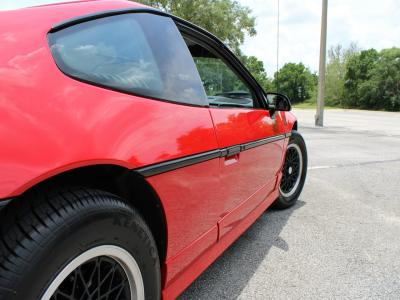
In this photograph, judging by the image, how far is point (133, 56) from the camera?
5.41ft

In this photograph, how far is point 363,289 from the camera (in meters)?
2.30

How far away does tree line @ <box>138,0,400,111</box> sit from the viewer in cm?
2042

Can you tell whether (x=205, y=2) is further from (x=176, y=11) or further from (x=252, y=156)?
(x=252, y=156)

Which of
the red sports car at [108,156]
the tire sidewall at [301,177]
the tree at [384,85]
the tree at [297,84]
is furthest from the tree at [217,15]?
the tree at [297,84]

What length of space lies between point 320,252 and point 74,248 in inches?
86.9

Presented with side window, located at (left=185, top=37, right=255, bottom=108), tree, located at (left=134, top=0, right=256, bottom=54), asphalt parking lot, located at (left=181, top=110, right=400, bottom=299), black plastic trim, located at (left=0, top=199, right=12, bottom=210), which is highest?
tree, located at (left=134, top=0, right=256, bottom=54)

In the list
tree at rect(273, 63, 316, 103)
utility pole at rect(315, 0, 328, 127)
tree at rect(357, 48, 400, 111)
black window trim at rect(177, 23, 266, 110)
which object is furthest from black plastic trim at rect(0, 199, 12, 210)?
tree at rect(273, 63, 316, 103)

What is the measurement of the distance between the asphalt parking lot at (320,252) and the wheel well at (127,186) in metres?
0.78

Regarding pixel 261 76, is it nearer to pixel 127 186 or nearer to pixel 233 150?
pixel 233 150

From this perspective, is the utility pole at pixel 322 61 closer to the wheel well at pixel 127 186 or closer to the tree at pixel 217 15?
the tree at pixel 217 15

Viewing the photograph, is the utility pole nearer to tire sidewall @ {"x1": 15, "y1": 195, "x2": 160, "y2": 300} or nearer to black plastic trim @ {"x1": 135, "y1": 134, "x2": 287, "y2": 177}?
black plastic trim @ {"x1": 135, "y1": 134, "x2": 287, "y2": 177}

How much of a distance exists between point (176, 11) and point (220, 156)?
20197 millimetres

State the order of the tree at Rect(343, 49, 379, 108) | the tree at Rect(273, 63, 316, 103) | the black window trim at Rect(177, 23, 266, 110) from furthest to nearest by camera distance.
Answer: the tree at Rect(273, 63, 316, 103)
the tree at Rect(343, 49, 379, 108)
the black window trim at Rect(177, 23, 266, 110)

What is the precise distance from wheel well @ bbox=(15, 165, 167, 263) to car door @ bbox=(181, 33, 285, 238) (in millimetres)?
523
